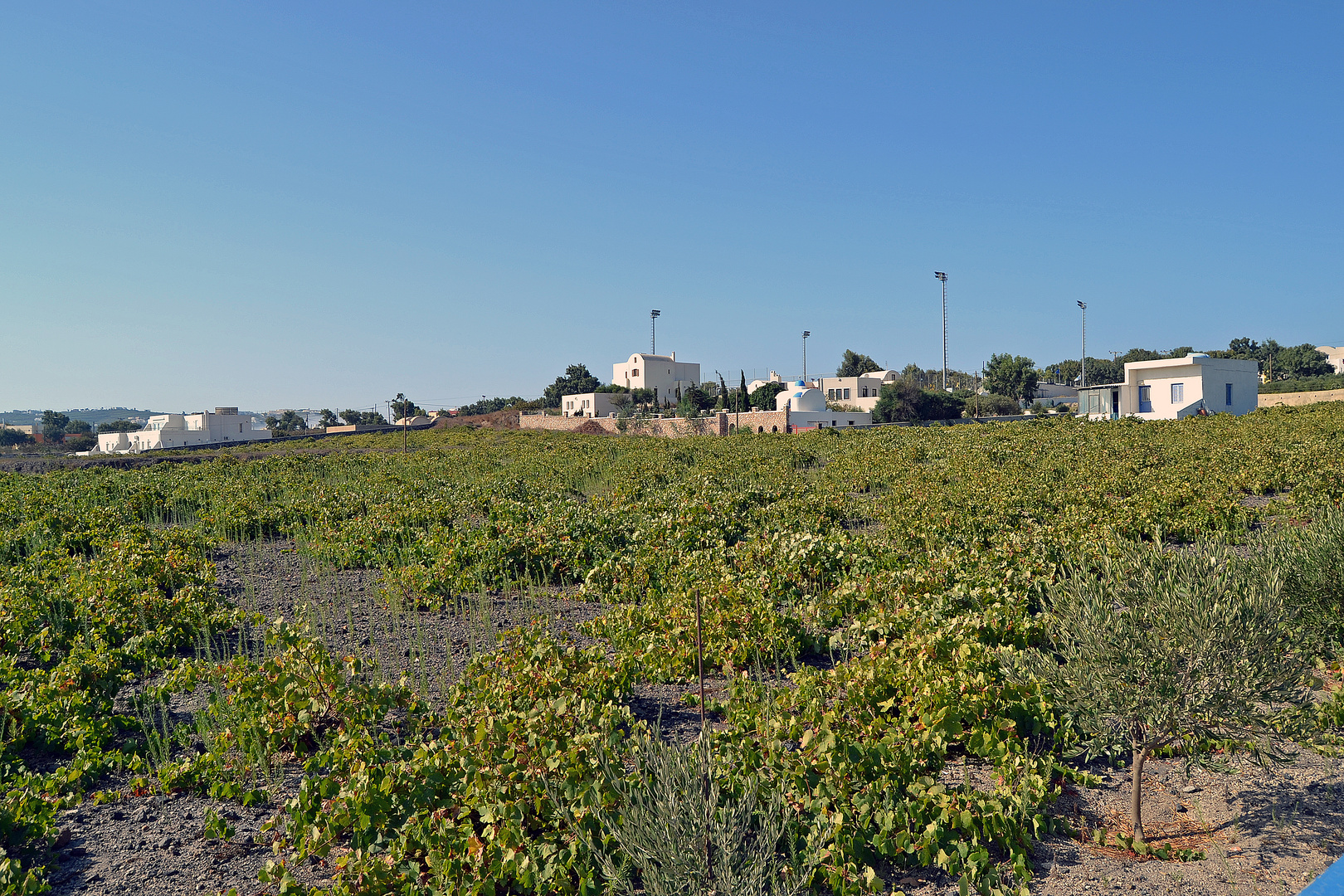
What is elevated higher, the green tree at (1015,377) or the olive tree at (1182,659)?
the green tree at (1015,377)

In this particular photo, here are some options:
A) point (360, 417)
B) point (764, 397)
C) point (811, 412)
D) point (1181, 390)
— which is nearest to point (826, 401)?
point (764, 397)

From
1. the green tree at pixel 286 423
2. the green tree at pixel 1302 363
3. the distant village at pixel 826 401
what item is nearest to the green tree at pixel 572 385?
the distant village at pixel 826 401

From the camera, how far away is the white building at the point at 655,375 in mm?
89312

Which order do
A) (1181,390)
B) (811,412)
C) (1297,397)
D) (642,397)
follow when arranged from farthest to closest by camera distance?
(642,397)
(1297,397)
(811,412)
(1181,390)

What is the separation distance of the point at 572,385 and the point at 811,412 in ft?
159

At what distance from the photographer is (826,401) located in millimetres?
67312

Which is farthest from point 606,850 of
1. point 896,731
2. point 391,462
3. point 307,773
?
point 391,462

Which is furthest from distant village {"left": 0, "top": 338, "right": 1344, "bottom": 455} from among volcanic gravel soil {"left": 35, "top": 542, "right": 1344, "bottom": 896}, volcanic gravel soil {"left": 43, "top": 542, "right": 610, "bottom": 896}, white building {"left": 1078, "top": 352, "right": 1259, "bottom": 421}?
volcanic gravel soil {"left": 35, "top": 542, "right": 1344, "bottom": 896}

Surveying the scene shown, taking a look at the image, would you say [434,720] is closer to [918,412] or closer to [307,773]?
[307,773]

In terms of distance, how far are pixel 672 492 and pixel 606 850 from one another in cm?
1035

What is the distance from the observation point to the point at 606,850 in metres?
3.47

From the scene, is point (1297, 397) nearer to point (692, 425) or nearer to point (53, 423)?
point (692, 425)

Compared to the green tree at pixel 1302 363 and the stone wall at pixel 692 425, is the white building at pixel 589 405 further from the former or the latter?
the green tree at pixel 1302 363

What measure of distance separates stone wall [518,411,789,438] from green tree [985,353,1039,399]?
42.1 meters
